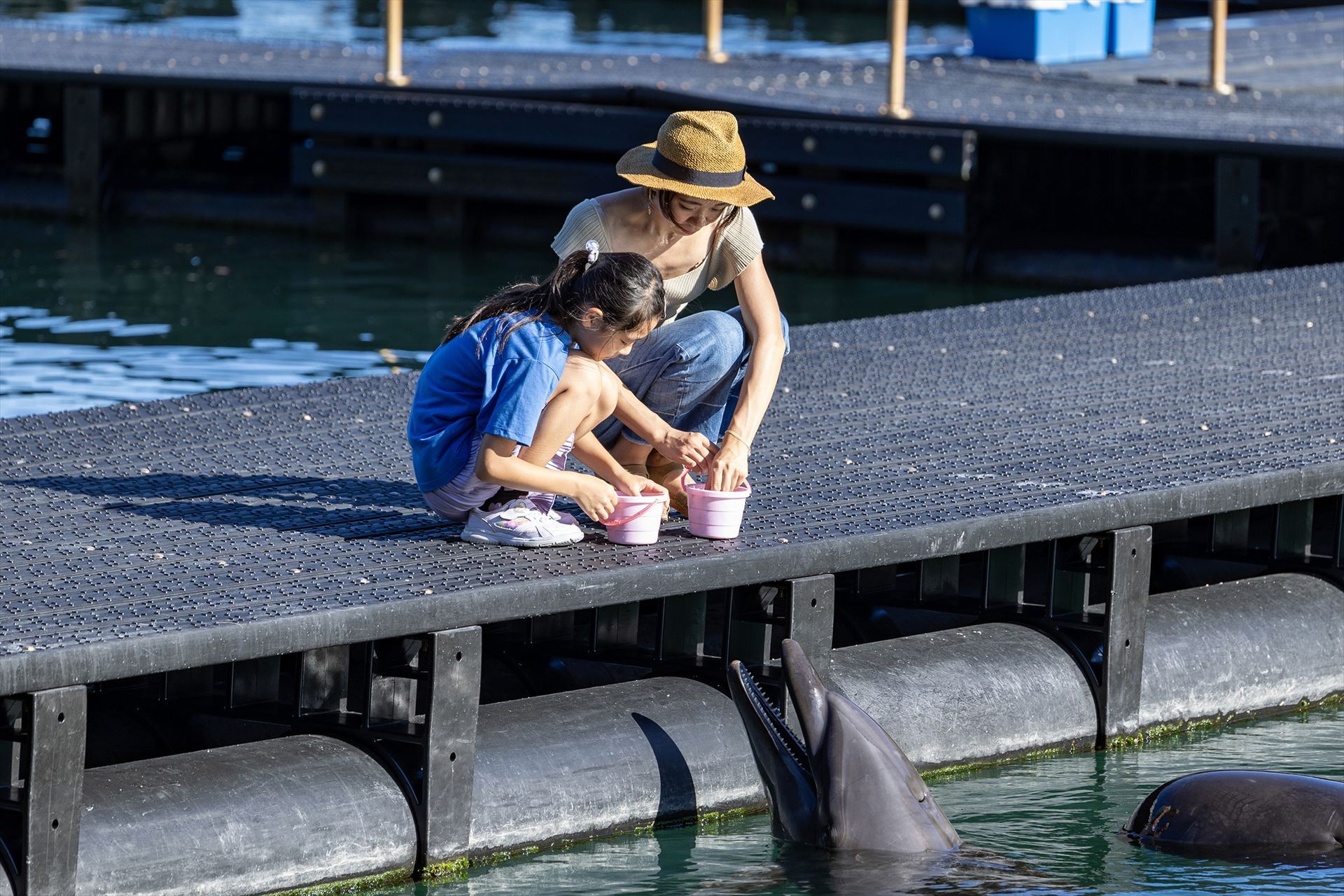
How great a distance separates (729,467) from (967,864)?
1091 mm

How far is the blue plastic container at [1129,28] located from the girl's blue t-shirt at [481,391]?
1468cm

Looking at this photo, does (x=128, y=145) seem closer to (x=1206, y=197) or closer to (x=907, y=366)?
(x=1206, y=197)

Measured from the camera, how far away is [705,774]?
5.61 meters

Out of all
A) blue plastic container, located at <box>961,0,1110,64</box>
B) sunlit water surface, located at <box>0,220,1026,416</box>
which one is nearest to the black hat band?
sunlit water surface, located at <box>0,220,1026,416</box>

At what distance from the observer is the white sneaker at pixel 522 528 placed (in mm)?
5453

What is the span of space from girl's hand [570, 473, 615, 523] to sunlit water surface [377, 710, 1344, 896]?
0.64 meters

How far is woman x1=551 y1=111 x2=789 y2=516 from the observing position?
18.2ft

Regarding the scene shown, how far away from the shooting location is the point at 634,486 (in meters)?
5.50

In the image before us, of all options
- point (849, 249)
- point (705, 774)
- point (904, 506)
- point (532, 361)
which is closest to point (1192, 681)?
point (904, 506)

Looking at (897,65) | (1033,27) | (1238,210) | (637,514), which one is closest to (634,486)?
(637,514)

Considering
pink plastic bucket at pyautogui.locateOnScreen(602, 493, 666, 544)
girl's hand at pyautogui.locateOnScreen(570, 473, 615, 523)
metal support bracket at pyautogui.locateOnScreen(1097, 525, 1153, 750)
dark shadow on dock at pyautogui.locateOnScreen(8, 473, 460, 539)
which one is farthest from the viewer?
metal support bracket at pyautogui.locateOnScreen(1097, 525, 1153, 750)

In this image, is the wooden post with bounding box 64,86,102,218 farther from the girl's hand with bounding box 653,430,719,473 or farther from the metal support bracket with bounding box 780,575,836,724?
the metal support bracket with bounding box 780,575,836,724

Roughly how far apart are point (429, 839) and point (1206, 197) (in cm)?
1035

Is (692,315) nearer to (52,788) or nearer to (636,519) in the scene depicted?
(636,519)
